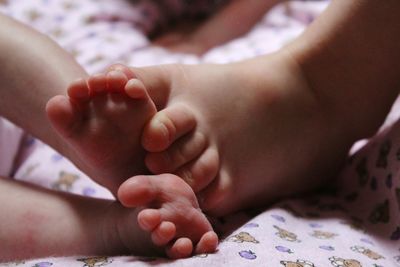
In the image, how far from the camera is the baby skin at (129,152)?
492 millimetres

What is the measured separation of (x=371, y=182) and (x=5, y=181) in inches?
17.4

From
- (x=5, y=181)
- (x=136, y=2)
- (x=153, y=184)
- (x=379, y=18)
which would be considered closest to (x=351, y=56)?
(x=379, y=18)

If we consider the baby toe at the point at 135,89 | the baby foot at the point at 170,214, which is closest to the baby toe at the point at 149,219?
the baby foot at the point at 170,214

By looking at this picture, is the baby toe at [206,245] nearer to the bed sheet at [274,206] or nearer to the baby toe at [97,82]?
the bed sheet at [274,206]

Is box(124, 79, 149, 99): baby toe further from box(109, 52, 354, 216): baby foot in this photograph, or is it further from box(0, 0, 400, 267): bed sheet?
box(0, 0, 400, 267): bed sheet

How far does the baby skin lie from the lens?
492mm

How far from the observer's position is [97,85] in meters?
0.50

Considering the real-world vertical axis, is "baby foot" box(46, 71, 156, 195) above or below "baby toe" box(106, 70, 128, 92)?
below

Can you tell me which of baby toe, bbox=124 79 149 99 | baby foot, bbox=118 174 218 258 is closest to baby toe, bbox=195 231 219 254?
baby foot, bbox=118 174 218 258

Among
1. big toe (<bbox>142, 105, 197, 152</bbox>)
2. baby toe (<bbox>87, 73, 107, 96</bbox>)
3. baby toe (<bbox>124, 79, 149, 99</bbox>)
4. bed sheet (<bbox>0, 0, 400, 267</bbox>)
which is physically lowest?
bed sheet (<bbox>0, 0, 400, 267</bbox>)

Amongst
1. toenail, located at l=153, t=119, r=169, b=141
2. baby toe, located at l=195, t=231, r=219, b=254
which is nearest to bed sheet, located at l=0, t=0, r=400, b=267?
baby toe, located at l=195, t=231, r=219, b=254

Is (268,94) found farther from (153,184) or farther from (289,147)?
(153,184)

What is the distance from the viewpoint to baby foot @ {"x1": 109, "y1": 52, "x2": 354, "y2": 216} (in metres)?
0.56

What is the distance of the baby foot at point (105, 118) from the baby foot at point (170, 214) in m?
0.04
